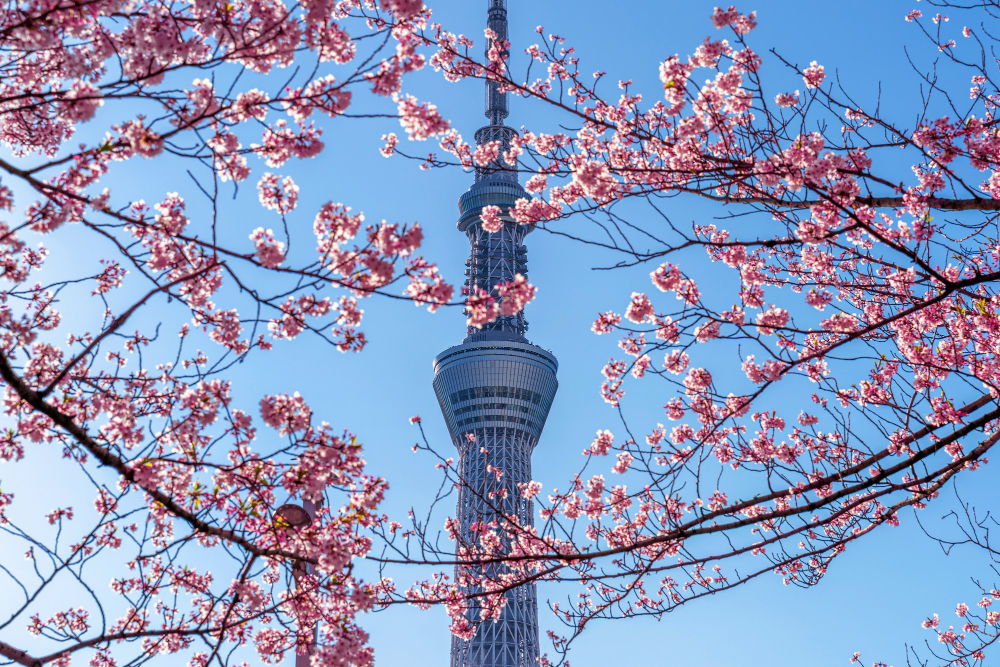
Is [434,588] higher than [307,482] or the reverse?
higher

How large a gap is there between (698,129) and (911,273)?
266cm

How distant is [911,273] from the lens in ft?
27.1

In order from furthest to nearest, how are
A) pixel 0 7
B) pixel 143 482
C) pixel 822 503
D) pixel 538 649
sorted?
1. pixel 538 649
2. pixel 822 503
3. pixel 143 482
4. pixel 0 7

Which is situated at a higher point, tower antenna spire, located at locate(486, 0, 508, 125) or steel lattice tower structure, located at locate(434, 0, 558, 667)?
tower antenna spire, located at locate(486, 0, 508, 125)

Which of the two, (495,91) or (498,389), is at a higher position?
(495,91)

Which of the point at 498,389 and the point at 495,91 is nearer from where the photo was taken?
the point at 498,389

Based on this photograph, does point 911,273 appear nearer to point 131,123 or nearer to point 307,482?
point 307,482

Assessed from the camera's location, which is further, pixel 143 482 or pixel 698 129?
pixel 698 129

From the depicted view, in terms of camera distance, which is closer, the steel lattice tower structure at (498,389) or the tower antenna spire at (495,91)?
the steel lattice tower structure at (498,389)

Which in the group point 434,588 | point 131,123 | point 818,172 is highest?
point 818,172

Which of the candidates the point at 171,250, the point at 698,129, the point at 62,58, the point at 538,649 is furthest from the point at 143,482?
the point at 538,649

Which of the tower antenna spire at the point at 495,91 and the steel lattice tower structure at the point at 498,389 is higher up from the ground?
the tower antenna spire at the point at 495,91

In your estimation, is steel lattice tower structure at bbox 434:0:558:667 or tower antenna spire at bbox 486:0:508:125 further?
tower antenna spire at bbox 486:0:508:125

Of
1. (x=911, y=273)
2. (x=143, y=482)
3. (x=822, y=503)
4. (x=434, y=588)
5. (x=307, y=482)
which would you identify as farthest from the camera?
(x=434, y=588)
